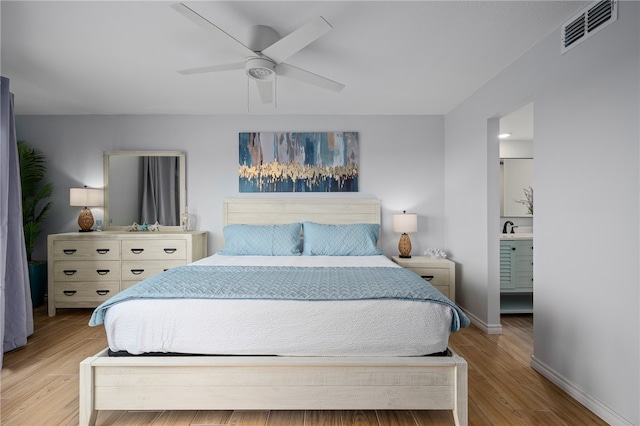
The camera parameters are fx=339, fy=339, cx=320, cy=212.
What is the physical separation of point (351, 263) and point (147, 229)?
105 inches

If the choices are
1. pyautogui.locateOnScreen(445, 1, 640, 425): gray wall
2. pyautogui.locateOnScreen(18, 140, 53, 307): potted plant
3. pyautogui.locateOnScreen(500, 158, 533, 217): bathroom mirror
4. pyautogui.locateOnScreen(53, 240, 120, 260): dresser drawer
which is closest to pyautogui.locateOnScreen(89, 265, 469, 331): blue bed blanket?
pyautogui.locateOnScreen(445, 1, 640, 425): gray wall

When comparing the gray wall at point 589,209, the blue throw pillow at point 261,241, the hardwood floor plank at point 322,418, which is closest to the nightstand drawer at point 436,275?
the gray wall at point 589,209

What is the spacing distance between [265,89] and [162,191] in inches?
90.8

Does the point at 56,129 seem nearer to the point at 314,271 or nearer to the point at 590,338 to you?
the point at 314,271

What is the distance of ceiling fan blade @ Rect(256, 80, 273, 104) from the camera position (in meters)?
2.55

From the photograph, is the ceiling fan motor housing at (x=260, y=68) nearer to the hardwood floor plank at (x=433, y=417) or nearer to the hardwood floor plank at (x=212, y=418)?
the hardwood floor plank at (x=212, y=418)

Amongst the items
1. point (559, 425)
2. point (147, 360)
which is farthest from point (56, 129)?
point (559, 425)

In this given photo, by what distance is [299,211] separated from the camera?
4.13 metres

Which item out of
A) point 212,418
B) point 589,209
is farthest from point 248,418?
point 589,209

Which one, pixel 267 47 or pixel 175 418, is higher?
pixel 267 47

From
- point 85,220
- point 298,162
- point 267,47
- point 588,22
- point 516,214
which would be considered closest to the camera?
point 588,22

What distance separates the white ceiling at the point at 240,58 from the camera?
205 cm

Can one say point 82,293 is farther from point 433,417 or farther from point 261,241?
point 433,417

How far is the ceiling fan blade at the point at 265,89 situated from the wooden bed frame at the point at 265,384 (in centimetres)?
192
